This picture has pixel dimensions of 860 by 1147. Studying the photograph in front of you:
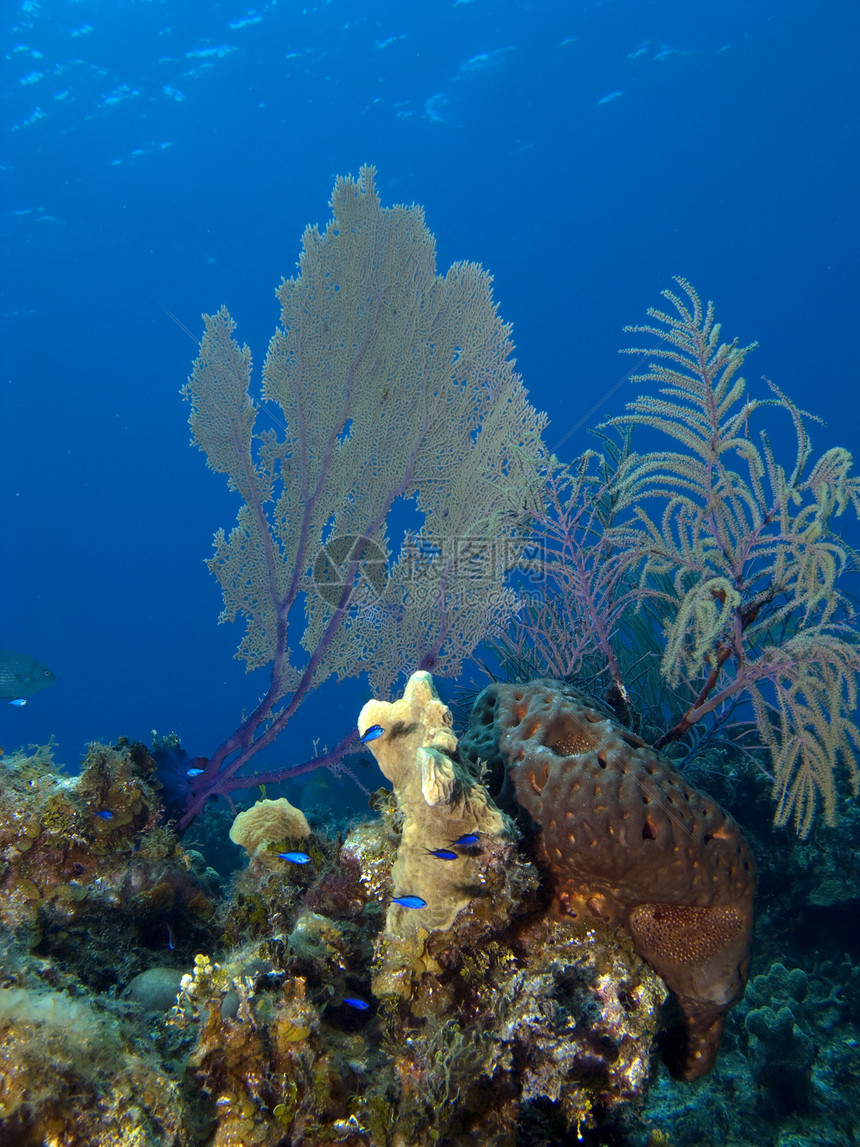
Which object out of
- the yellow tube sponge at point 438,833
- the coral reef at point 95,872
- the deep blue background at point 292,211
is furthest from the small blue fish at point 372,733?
the deep blue background at point 292,211

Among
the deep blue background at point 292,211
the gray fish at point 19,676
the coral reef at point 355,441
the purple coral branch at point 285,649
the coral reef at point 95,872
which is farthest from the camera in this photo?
the deep blue background at point 292,211

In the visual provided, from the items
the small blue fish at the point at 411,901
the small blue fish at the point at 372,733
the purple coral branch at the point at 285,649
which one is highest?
the purple coral branch at the point at 285,649

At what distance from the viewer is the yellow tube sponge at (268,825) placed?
3.87 metres

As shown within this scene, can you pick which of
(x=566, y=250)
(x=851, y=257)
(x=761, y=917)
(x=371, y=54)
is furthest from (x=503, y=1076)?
(x=851, y=257)

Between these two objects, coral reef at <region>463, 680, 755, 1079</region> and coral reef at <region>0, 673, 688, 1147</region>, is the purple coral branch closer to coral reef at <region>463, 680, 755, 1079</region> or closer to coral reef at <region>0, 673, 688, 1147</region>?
coral reef at <region>0, 673, 688, 1147</region>

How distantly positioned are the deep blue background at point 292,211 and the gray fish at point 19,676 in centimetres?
1925

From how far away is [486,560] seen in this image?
5.39 m

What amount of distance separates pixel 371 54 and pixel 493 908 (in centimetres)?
4331

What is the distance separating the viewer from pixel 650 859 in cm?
252

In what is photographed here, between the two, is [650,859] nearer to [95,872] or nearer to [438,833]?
[438,833]

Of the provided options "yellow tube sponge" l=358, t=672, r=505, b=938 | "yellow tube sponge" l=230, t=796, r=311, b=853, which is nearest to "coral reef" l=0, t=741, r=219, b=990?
"yellow tube sponge" l=230, t=796, r=311, b=853

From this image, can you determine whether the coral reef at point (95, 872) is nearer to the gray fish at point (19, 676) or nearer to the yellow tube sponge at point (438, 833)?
the yellow tube sponge at point (438, 833)

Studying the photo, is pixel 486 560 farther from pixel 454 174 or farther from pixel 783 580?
pixel 454 174

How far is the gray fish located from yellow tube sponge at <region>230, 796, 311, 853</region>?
5463 millimetres
